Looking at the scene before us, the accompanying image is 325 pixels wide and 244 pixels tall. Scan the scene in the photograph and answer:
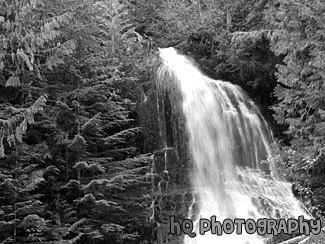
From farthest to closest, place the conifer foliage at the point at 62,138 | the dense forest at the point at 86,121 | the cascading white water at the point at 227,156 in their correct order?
1. the cascading white water at the point at 227,156
2. the dense forest at the point at 86,121
3. the conifer foliage at the point at 62,138

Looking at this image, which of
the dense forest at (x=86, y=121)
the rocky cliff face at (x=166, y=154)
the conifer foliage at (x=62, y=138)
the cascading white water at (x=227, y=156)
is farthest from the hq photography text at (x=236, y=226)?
the conifer foliage at (x=62, y=138)

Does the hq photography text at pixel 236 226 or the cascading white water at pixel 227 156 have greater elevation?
the cascading white water at pixel 227 156

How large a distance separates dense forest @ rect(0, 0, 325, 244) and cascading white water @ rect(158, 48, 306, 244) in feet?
2.51

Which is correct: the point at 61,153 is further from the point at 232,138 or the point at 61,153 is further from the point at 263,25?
the point at 263,25

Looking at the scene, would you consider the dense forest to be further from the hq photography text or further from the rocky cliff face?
the hq photography text

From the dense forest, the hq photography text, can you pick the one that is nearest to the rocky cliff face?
the dense forest

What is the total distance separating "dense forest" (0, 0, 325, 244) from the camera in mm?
6664

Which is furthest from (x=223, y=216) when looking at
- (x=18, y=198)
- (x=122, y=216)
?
(x=18, y=198)

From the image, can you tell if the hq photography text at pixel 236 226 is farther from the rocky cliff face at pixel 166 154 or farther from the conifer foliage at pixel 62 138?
the conifer foliage at pixel 62 138

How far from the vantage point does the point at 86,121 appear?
8.31m

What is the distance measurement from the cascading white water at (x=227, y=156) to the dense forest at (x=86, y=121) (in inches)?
30.1

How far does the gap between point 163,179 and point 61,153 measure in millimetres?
3766

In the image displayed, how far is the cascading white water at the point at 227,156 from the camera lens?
10.4 metres

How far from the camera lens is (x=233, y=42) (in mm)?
14367
